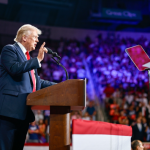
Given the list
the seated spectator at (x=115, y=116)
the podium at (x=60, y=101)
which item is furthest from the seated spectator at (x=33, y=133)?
the podium at (x=60, y=101)

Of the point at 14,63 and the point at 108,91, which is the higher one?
the point at 14,63

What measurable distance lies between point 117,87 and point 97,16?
11.4 ft

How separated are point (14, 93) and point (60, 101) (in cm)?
37

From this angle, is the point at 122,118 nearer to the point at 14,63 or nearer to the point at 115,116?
the point at 115,116

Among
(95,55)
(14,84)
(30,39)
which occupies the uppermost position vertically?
(95,55)

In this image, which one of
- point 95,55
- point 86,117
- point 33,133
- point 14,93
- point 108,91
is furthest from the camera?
point 95,55

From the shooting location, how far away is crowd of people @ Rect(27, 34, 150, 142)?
579 centimetres

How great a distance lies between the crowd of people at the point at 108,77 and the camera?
19.0 feet

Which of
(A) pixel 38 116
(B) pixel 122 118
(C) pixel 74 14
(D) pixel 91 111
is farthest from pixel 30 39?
(C) pixel 74 14

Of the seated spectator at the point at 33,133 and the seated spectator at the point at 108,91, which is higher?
the seated spectator at the point at 108,91

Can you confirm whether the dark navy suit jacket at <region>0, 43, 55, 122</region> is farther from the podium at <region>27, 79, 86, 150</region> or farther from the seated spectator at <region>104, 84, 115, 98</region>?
the seated spectator at <region>104, 84, 115, 98</region>

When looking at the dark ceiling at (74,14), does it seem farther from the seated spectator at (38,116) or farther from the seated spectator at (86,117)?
the seated spectator at (38,116)

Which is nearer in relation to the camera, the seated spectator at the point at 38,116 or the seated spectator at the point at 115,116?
the seated spectator at the point at 38,116

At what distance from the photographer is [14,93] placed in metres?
1.51
